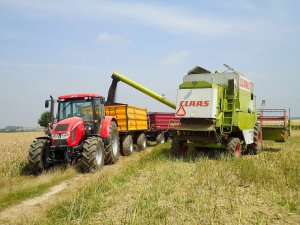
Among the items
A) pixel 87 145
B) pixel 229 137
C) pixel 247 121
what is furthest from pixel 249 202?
pixel 247 121

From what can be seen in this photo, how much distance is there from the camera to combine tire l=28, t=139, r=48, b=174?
10.2 m

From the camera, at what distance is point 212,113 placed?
11.5m

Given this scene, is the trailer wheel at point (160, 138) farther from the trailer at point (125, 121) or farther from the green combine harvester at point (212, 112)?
the green combine harvester at point (212, 112)

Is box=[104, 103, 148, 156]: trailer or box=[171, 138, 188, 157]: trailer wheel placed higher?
box=[104, 103, 148, 156]: trailer

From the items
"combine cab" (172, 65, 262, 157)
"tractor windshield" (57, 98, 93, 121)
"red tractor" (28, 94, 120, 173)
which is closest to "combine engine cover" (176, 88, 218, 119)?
"combine cab" (172, 65, 262, 157)

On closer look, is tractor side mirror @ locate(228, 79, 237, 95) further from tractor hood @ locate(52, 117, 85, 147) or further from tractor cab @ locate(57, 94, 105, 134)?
tractor hood @ locate(52, 117, 85, 147)

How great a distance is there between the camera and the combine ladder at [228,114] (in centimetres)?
1204

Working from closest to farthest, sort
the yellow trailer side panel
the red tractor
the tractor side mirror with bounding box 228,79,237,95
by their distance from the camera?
the red tractor
the tractor side mirror with bounding box 228,79,237,95
the yellow trailer side panel

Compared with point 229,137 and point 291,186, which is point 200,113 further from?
point 291,186

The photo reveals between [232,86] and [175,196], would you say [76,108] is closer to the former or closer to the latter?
[232,86]

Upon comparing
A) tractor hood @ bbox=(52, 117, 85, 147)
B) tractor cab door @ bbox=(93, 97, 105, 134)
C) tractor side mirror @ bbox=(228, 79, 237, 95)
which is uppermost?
tractor side mirror @ bbox=(228, 79, 237, 95)

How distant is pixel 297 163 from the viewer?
9.96 m

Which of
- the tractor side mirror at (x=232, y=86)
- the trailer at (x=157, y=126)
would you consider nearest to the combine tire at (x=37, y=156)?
the tractor side mirror at (x=232, y=86)

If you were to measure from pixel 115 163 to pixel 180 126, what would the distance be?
106 inches
